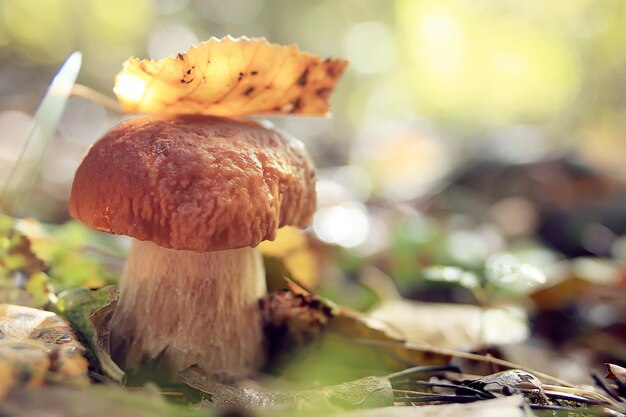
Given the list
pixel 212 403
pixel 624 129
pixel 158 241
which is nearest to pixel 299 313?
pixel 212 403

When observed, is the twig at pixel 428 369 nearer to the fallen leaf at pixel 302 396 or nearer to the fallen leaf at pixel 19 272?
the fallen leaf at pixel 302 396

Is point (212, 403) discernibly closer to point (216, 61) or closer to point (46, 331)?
point (46, 331)

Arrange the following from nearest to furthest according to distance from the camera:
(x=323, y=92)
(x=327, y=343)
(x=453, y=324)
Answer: (x=323, y=92), (x=327, y=343), (x=453, y=324)

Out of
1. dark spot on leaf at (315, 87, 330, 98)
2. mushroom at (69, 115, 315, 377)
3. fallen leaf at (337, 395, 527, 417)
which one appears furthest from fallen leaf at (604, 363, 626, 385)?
dark spot on leaf at (315, 87, 330, 98)

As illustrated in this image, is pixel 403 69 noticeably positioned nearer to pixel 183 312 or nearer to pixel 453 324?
pixel 453 324

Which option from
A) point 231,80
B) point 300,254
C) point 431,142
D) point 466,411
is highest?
point 431,142

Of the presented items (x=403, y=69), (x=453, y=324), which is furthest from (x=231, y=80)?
(x=403, y=69)

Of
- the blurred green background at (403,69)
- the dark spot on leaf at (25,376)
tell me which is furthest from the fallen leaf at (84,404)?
the blurred green background at (403,69)

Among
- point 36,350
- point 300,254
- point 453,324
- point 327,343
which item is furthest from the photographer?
point 300,254
